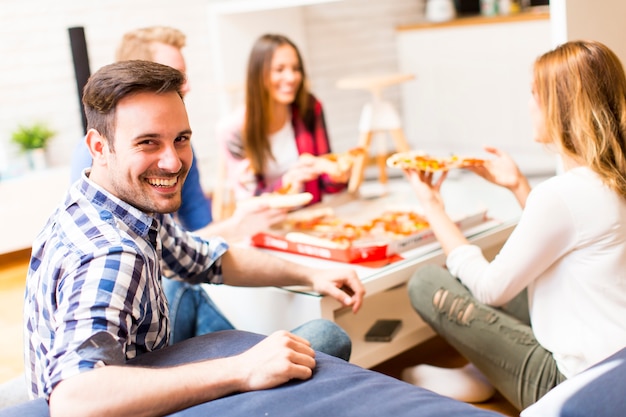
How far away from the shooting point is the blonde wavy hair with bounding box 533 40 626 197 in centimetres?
181

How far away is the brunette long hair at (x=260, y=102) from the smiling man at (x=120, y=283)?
1526 mm

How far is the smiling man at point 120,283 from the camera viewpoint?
132 centimetres

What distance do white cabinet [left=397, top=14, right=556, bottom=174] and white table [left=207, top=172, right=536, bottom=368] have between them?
7.11ft

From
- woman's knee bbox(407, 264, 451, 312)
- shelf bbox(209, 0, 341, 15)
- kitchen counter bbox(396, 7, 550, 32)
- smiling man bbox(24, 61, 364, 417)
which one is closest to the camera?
smiling man bbox(24, 61, 364, 417)

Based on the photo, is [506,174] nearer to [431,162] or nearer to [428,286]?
[431,162]

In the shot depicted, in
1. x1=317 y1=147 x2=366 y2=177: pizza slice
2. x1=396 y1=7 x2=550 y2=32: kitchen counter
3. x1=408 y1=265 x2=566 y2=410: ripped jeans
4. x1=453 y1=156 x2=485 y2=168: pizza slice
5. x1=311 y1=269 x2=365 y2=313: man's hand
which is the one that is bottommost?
x1=408 y1=265 x2=566 y2=410: ripped jeans

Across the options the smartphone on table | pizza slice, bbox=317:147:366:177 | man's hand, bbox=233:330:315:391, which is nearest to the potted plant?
pizza slice, bbox=317:147:366:177

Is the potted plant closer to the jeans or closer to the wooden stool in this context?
the wooden stool

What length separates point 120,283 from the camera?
1.39 meters

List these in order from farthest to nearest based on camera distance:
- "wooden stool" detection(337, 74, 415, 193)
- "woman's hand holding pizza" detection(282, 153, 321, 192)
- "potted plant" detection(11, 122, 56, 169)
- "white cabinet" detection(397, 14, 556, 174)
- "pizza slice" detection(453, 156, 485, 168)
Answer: "white cabinet" detection(397, 14, 556, 174) → "potted plant" detection(11, 122, 56, 169) → "wooden stool" detection(337, 74, 415, 193) → "woman's hand holding pizza" detection(282, 153, 321, 192) → "pizza slice" detection(453, 156, 485, 168)

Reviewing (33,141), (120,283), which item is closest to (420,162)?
(120,283)

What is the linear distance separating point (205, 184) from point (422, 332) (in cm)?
307

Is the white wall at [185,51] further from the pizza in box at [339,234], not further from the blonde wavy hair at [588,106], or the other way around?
the blonde wavy hair at [588,106]

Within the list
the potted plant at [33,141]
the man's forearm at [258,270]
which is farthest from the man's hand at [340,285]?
the potted plant at [33,141]
